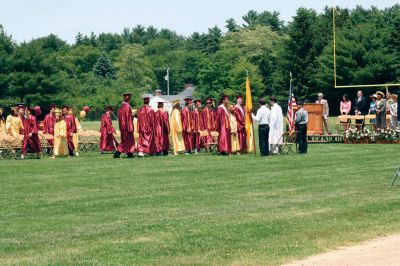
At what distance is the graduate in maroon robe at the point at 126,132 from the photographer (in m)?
40.7

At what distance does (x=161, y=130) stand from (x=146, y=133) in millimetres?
637

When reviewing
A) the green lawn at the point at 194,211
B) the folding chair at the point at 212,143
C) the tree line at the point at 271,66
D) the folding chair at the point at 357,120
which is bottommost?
the green lawn at the point at 194,211

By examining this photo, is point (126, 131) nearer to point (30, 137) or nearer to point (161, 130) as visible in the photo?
point (161, 130)

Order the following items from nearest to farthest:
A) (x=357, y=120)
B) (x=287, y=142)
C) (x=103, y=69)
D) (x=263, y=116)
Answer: (x=263, y=116) → (x=287, y=142) → (x=357, y=120) → (x=103, y=69)

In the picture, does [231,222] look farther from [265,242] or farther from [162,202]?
[162,202]

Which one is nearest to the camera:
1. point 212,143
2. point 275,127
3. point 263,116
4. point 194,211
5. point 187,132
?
point 194,211

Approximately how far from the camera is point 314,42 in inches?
4149

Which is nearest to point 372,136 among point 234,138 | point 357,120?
point 357,120

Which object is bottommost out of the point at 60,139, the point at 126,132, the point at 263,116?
the point at 60,139

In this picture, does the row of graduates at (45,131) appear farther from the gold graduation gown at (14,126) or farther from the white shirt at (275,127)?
the white shirt at (275,127)

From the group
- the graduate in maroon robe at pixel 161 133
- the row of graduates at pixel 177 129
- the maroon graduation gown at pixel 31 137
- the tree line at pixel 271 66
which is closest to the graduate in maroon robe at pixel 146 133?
the row of graduates at pixel 177 129

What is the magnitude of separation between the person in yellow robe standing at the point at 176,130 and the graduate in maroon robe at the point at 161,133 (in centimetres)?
56

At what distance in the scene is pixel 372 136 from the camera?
145ft

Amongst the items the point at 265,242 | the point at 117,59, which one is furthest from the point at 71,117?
the point at 117,59
